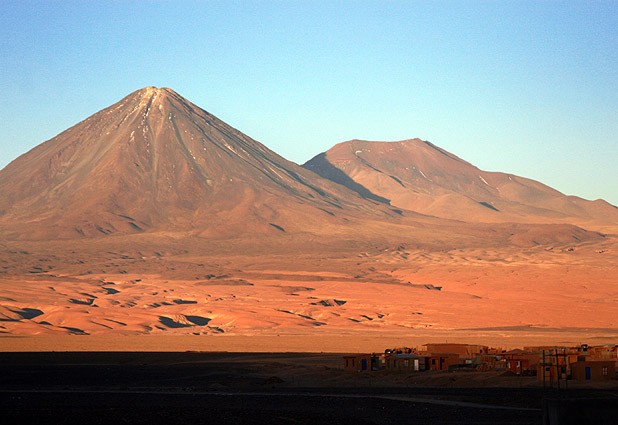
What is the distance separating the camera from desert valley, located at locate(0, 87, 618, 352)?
231ft

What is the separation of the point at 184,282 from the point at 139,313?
91.1 feet

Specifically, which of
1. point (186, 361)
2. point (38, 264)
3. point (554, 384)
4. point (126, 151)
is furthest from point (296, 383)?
point (126, 151)

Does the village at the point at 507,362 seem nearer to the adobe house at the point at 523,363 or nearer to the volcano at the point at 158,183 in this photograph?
the adobe house at the point at 523,363

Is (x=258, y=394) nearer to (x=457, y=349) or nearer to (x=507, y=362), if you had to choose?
(x=507, y=362)

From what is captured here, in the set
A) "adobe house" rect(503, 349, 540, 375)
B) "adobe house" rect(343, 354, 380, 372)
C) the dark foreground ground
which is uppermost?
"adobe house" rect(503, 349, 540, 375)

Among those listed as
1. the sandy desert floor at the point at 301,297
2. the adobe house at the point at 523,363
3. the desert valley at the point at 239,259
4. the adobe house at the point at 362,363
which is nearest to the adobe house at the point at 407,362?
the adobe house at the point at 362,363

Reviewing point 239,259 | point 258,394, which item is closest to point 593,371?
point 258,394

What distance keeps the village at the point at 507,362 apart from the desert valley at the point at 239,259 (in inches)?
623

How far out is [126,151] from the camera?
566 feet

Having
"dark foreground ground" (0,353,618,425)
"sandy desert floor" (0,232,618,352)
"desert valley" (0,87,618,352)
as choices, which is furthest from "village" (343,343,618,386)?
"desert valley" (0,87,618,352)

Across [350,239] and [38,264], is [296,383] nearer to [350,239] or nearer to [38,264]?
[38,264]

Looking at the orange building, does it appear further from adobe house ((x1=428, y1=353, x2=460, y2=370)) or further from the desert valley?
the desert valley

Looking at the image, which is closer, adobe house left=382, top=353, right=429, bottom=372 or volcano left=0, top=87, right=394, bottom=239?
adobe house left=382, top=353, right=429, bottom=372

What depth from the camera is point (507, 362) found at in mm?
35469
